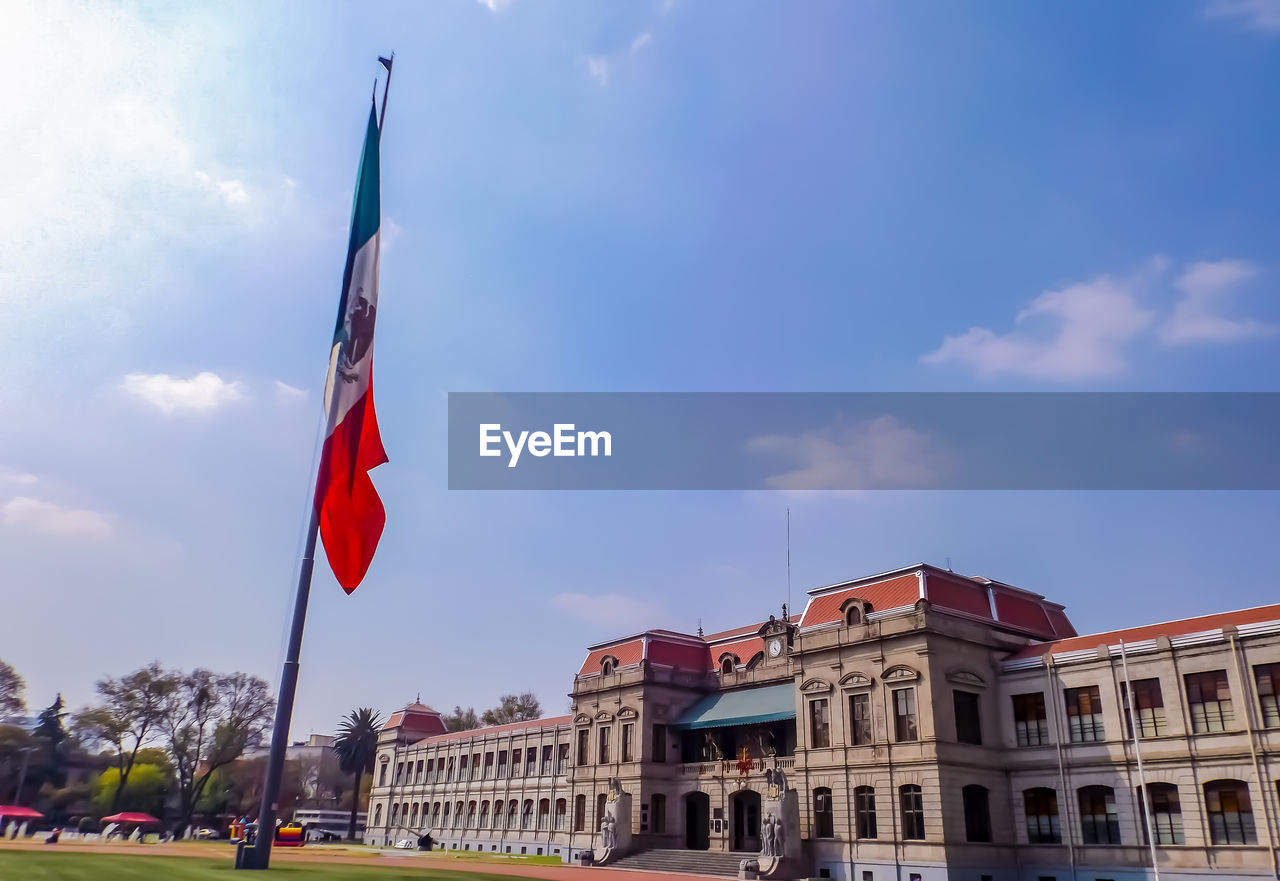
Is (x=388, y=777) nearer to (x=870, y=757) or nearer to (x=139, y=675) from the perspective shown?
(x=870, y=757)

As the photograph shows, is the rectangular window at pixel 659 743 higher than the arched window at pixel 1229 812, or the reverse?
the rectangular window at pixel 659 743

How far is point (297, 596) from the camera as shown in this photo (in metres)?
19.3

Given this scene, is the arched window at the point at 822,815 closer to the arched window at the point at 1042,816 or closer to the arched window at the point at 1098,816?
the arched window at the point at 1042,816

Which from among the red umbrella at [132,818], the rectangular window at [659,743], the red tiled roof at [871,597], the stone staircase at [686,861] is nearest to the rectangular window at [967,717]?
the red tiled roof at [871,597]

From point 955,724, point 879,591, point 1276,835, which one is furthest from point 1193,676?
point 879,591

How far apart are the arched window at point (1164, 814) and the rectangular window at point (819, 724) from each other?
1449 cm

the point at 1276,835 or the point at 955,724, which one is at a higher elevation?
the point at 955,724

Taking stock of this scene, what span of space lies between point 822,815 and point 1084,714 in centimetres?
1357

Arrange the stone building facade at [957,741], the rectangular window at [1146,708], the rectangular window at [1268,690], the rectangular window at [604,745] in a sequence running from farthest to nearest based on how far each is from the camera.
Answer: the rectangular window at [604,745] → the rectangular window at [1146,708] → the stone building facade at [957,741] → the rectangular window at [1268,690]

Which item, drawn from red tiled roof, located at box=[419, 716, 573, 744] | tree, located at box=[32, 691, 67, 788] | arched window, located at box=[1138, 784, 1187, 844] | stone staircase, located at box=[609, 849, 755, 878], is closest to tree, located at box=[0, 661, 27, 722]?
tree, located at box=[32, 691, 67, 788]

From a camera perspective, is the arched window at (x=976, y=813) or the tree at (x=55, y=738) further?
the arched window at (x=976, y=813)

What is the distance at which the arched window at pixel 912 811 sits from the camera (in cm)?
4109

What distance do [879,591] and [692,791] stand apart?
62.8ft

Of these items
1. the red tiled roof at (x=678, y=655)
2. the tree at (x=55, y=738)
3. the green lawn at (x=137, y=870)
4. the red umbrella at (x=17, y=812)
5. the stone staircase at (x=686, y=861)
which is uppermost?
the red tiled roof at (x=678, y=655)
